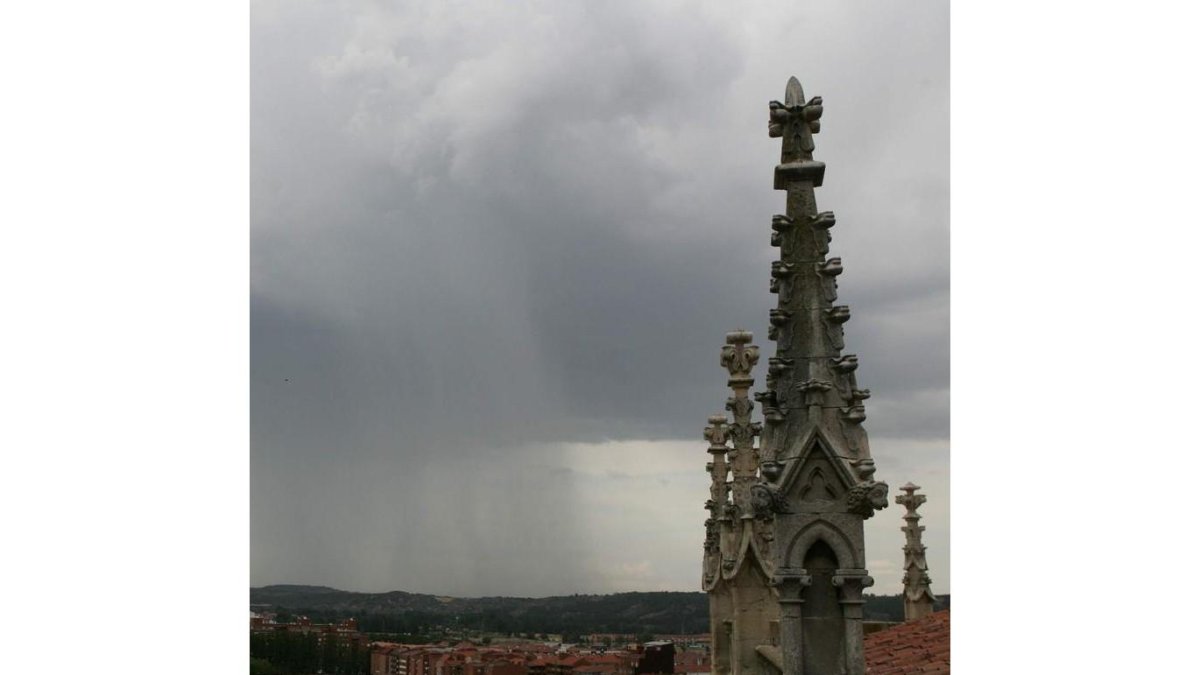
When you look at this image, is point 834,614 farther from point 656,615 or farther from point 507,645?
point 656,615

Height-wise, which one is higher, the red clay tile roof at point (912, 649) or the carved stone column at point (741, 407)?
the carved stone column at point (741, 407)

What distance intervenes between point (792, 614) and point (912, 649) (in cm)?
655

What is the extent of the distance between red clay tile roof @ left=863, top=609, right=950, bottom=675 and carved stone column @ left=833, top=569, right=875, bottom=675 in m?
3.96

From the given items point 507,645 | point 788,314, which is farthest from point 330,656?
point 788,314

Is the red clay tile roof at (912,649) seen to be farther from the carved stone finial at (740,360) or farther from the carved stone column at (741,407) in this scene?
the carved stone finial at (740,360)

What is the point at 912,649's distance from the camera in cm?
1548

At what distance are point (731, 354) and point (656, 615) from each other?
5.13 meters

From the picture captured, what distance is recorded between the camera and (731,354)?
2011 centimetres

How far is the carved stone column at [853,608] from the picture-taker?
31.2 feet

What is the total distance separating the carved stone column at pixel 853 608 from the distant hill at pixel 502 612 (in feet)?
22.4

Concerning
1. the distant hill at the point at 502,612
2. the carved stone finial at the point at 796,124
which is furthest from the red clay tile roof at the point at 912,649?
the carved stone finial at the point at 796,124

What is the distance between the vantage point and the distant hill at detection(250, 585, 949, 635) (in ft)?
53.8

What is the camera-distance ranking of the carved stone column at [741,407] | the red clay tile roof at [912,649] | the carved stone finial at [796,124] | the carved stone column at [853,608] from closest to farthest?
1. the carved stone column at [853,608]
2. the carved stone finial at [796,124]
3. the red clay tile roof at [912,649]
4. the carved stone column at [741,407]

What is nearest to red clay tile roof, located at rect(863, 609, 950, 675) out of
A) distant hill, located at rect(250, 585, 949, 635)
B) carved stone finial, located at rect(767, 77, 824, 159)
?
distant hill, located at rect(250, 585, 949, 635)
